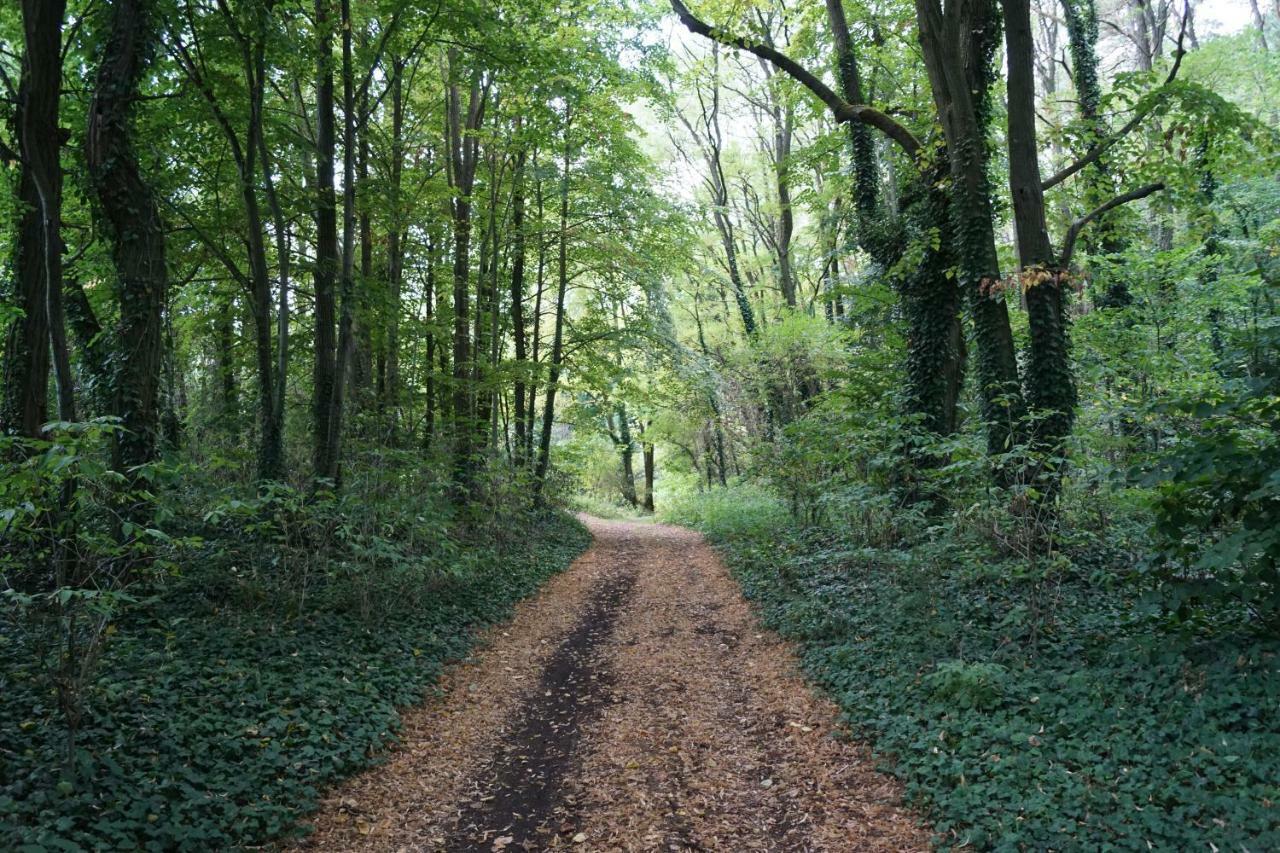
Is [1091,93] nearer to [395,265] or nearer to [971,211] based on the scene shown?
[971,211]

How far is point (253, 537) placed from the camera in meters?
8.19

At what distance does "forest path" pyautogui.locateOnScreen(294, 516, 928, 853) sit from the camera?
427 centimetres

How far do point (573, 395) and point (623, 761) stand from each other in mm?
14764

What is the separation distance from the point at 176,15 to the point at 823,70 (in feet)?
36.8

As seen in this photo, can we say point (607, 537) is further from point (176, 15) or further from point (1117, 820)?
point (1117, 820)

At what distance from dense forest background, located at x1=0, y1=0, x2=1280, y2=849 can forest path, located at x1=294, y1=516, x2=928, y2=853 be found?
0.36 metres

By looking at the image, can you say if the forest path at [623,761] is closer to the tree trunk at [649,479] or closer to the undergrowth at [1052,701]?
the undergrowth at [1052,701]

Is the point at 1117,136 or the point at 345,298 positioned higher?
the point at 1117,136

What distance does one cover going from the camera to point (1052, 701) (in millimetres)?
4656

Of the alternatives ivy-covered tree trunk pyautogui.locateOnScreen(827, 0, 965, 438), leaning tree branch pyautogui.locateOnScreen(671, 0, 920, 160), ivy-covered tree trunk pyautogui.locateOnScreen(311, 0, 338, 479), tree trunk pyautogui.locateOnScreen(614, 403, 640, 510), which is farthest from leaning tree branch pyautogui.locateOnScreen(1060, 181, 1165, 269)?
tree trunk pyautogui.locateOnScreen(614, 403, 640, 510)

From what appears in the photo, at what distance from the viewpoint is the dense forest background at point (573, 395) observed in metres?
4.10

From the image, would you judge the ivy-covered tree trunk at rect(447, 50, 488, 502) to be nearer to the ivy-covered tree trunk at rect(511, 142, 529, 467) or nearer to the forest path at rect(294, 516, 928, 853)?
the ivy-covered tree trunk at rect(511, 142, 529, 467)

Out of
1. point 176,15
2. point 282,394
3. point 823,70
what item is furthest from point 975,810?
point 823,70

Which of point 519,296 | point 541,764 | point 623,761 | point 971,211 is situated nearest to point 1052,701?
point 623,761
